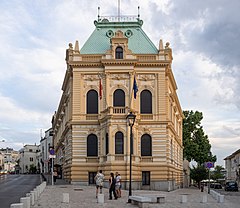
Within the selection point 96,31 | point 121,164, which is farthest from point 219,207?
point 96,31

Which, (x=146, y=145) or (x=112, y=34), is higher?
(x=112, y=34)

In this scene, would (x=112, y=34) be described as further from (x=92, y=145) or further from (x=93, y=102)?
(x=92, y=145)

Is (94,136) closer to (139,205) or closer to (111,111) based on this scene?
(111,111)

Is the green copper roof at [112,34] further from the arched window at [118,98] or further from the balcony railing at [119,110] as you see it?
the balcony railing at [119,110]

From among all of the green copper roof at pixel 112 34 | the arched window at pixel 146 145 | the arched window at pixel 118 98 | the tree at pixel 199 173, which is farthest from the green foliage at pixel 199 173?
the arched window at pixel 118 98

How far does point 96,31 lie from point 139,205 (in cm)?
3123

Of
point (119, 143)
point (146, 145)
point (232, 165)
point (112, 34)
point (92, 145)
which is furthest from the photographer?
point (232, 165)

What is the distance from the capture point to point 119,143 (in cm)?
4638

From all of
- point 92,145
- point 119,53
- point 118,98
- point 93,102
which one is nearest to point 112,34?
point 119,53

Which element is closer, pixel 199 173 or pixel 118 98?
pixel 118 98

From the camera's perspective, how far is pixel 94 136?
1921 inches

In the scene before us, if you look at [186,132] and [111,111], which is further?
[186,132]

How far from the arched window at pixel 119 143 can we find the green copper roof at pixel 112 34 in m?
9.07

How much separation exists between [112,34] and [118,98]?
816cm
